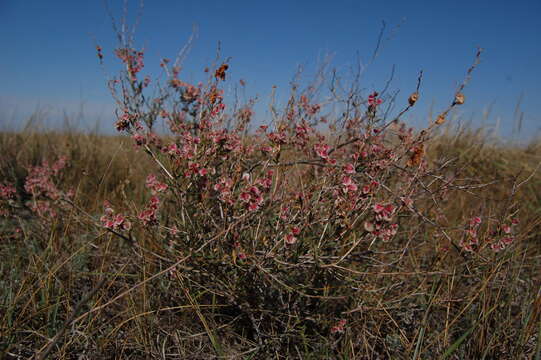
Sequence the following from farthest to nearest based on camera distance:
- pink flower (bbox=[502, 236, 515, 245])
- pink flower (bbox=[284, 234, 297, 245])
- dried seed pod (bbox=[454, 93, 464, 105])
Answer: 1. pink flower (bbox=[502, 236, 515, 245])
2. dried seed pod (bbox=[454, 93, 464, 105])
3. pink flower (bbox=[284, 234, 297, 245])

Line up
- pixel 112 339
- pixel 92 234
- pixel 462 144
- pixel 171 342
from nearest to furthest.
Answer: pixel 112 339 < pixel 171 342 < pixel 92 234 < pixel 462 144

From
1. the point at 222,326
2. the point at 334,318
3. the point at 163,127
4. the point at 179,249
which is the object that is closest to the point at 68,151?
the point at 163,127

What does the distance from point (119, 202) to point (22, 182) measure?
1.74 m

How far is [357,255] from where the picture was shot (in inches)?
65.2

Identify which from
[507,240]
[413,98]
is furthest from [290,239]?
[507,240]

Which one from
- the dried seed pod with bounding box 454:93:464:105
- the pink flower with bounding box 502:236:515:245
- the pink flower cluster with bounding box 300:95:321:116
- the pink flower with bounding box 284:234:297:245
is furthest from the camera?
the pink flower cluster with bounding box 300:95:321:116

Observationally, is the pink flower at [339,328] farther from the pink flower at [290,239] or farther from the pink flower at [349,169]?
the pink flower at [349,169]

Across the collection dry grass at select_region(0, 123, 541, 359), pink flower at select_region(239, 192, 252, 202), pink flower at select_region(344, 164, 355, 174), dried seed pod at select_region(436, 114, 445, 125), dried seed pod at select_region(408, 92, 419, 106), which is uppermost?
dried seed pod at select_region(408, 92, 419, 106)

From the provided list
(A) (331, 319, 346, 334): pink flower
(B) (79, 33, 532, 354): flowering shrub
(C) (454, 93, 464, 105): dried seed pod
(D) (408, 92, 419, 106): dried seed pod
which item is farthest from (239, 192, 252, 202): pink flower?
(C) (454, 93, 464, 105): dried seed pod

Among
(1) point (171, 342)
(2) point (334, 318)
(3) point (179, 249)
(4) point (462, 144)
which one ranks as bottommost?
(1) point (171, 342)

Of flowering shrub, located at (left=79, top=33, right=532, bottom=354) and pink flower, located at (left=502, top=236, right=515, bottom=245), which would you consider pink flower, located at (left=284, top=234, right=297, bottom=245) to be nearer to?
flowering shrub, located at (left=79, top=33, right=532, bottom=354)

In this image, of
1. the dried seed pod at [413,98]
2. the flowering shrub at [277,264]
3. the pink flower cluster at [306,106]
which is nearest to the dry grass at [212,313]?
the flowering shrub at [277,264]

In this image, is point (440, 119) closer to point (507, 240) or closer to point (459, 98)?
point (459, 98)

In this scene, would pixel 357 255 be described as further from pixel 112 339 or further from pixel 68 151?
pixel 68 151
